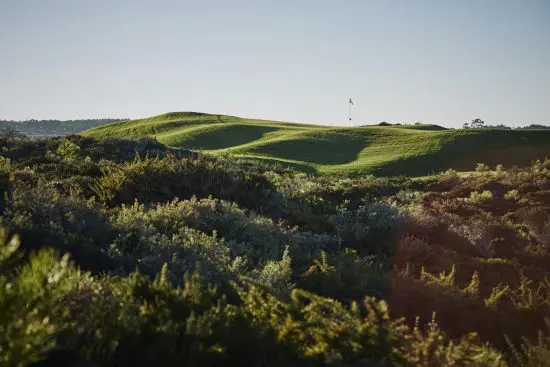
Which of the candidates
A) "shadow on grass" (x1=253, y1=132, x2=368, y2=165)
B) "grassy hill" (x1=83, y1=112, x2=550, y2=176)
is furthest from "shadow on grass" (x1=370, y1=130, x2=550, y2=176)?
"shadow on grass" (x1=253, y1=132, x2=368, y2=165)

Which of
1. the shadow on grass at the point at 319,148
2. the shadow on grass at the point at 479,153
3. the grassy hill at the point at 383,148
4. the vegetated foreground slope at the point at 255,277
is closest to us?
the vegetated foreground slope at the point at 255,277

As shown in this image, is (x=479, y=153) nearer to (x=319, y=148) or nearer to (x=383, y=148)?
(x=383, y=148)

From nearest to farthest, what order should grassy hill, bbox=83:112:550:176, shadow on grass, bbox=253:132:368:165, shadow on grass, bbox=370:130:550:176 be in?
shadow on grass, bbox=370:130:550:176
grassy hill, bbox=83:112:550:176
shadow on grass, bbox=253:132:368:165

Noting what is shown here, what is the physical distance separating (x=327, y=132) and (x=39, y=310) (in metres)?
53.8

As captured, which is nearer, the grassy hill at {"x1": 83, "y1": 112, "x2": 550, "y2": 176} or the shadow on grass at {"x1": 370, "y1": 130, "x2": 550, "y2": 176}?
the shadow on grass at {"x1": 370, "y1": 130, "x2": 550, "y2": 176}

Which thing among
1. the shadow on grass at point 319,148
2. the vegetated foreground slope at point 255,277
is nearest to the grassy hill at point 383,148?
the shadow on grass at point 319,148

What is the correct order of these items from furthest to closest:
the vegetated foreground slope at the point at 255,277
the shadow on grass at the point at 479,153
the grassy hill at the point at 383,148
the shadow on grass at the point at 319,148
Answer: the shadow on grass at the point at 319,148 → the grassy hill at the point at 383,148 → the shadow on grass at the point at 479,153 → the vegetated foreground slope at the point at 255,277

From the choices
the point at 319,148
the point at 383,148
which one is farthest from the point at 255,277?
the point at 319,148

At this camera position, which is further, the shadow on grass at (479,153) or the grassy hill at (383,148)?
the grassy hill at (383,148)

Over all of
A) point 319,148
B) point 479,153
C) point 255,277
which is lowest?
point 479,153

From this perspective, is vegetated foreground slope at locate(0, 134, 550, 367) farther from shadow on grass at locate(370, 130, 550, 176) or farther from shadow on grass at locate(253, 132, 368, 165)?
shadow on grass at locate(253, 132, 368, 165)

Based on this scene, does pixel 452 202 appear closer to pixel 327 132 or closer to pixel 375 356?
pixel 375 356

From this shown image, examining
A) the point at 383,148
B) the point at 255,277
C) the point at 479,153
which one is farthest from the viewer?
the point at 383,148

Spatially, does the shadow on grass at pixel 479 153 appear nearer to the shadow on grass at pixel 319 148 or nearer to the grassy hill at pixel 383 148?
the grassy hill at pixel 383 148
